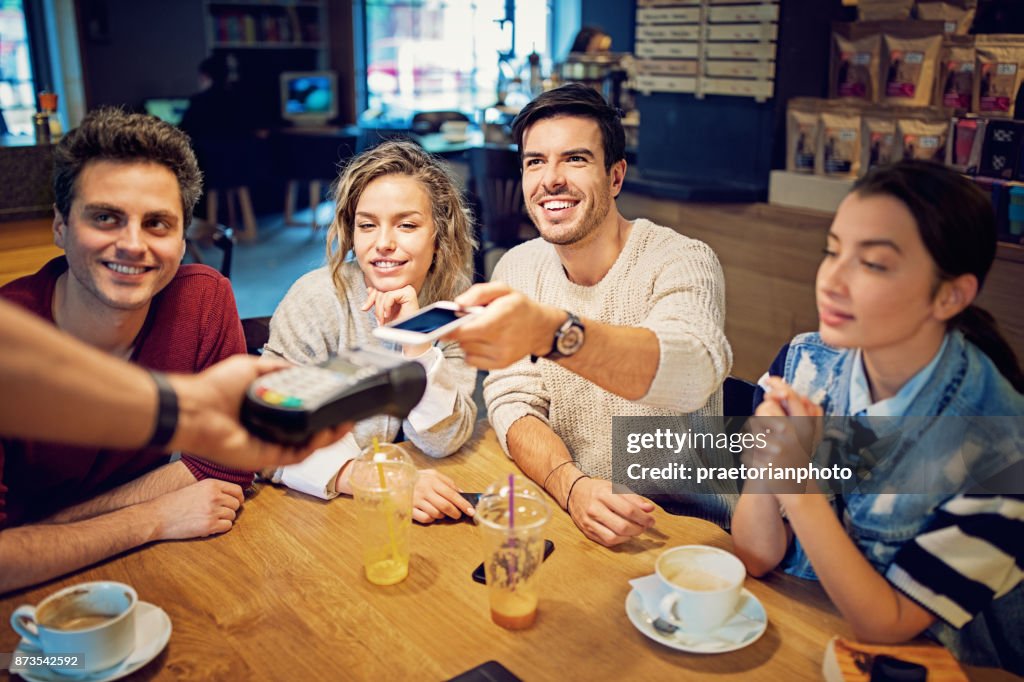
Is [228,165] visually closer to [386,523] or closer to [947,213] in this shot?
[386,523]

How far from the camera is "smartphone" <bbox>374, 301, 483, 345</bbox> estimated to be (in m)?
1.12

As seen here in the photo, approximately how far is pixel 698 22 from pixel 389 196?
8.56ft

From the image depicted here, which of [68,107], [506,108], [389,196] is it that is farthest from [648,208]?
[68,107]

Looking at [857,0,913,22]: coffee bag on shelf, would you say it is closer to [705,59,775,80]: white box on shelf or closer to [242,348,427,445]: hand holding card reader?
[705,59,775,80]: white box on shelf

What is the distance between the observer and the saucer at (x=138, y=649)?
1077 mm

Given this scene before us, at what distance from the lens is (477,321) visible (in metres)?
1.19

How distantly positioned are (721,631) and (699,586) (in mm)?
64

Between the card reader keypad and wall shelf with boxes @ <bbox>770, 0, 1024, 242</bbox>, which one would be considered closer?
the card reader keypad

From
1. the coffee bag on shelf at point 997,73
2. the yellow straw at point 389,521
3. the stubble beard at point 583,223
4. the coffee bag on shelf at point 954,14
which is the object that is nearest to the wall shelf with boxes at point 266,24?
the coffee bag on shelf at point 954,14

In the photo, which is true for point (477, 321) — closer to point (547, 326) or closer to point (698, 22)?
point (547, 326)

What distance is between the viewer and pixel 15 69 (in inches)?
278

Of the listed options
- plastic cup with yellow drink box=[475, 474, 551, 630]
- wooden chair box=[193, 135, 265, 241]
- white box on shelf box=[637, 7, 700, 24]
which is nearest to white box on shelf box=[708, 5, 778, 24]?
white box on shelf box=[637, 7, 700, 24]

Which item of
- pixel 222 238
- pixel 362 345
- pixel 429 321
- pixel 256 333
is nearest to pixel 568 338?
pixel 429 321

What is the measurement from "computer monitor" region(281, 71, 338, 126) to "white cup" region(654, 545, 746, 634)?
24.9 feet
